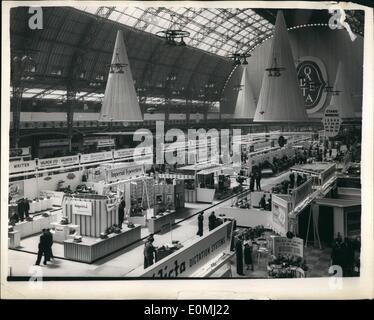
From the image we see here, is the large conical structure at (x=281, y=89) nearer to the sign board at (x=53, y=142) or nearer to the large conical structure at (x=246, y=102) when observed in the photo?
the large conical structure at (x=246, y=102)

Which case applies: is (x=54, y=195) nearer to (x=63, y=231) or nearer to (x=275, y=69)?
(x=63, y=231)

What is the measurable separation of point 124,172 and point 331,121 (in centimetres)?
951

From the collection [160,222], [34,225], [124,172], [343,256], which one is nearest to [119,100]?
[343,256]

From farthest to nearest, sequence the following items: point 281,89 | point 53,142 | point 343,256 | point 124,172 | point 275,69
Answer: point 53,142 < point 124,172 < point 281,89 < point 275,69 < point 343,256

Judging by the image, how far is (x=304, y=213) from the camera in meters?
14.3

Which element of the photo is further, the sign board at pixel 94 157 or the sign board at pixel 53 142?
the sign board at pixel 53 142

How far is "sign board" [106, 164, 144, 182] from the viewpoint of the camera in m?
17.3

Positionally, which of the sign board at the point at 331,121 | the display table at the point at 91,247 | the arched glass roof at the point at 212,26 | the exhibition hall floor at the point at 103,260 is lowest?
the exhibition hall floor at the point at 103,260

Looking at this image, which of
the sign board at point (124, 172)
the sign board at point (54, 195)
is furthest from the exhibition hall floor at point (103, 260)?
the sign board at point (54, 195)

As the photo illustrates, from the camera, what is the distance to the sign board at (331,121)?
1214cm

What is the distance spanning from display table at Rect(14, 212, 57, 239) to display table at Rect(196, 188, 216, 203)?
27.7 ft

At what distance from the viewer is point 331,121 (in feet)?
42.1

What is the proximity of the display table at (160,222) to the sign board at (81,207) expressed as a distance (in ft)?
10.5

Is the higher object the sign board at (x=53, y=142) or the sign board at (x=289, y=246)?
the sign board at (x=53, y=142)
